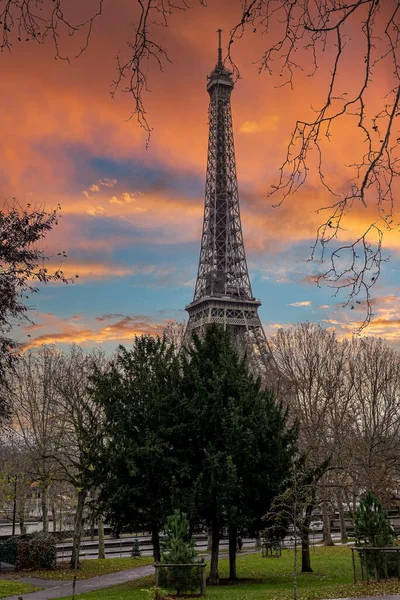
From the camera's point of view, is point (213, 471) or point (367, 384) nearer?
point (213, 471)

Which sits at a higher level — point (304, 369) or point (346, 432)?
point (304, 369)

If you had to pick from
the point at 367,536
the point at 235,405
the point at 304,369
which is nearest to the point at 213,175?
the point at 304,369

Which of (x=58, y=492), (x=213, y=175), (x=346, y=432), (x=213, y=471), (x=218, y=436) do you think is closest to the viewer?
(x=213, y=471)

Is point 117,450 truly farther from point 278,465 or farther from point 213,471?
point 278,465

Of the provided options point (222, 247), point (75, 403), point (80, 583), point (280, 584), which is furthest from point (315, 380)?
point (222, 247)

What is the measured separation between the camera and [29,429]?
131ft

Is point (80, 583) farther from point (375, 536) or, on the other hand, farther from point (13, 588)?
point (375, 536)

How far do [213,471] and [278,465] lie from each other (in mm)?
3413

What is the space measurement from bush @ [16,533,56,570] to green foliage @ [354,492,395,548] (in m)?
18.3

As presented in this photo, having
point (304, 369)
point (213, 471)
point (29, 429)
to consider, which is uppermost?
point (304, 369)

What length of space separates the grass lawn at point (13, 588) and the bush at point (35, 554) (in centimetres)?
554

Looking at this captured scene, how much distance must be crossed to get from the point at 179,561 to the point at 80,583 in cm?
986

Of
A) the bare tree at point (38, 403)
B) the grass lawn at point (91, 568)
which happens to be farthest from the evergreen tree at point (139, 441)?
the bare tree at point (38, 403)

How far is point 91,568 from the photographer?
103 ft
